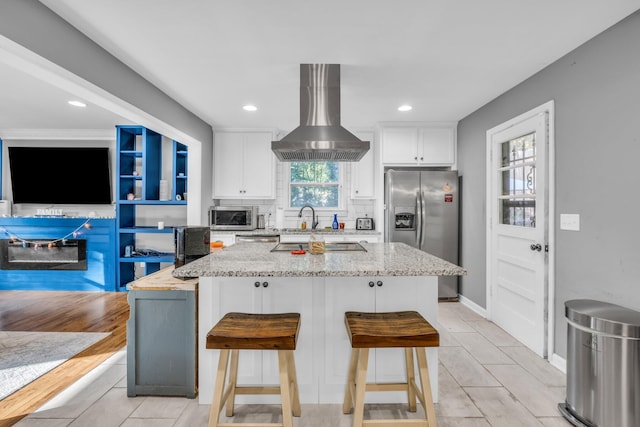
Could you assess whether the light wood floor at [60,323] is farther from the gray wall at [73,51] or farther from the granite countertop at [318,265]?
the gray wall at [73,51]

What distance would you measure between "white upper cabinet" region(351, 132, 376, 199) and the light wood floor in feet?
10.8

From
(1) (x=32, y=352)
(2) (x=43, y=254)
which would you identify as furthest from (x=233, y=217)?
(2) (x=43, y=254)

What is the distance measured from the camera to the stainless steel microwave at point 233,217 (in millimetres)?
4445

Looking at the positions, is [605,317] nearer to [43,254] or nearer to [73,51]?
[73,51]

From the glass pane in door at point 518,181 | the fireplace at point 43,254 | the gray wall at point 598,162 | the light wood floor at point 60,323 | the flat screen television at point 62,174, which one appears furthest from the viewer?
the flat screen television at point 62,174

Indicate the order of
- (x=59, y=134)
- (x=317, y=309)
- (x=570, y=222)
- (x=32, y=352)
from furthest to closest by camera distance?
(x=59, y=134) < (x=32, y=352) < (x=570, y=222) < (x=317, y=309)

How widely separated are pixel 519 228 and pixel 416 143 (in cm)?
185

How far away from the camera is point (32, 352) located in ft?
9.19

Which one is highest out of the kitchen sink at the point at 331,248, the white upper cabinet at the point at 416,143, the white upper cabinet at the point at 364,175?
the white upper cabinet at the point at 416,143

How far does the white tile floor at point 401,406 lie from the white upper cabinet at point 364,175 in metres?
2.56

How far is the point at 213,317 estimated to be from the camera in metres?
2.00

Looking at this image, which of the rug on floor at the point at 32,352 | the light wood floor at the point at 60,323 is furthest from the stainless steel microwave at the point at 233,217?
the rug on floor at the point at 32,352

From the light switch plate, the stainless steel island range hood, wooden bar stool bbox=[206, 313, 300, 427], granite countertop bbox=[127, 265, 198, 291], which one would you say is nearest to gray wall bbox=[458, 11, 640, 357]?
the light switch plate

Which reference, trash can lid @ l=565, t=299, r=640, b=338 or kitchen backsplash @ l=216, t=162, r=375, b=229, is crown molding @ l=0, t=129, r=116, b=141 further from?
trash can lid @ l=565, t=299, r=640, b=338
